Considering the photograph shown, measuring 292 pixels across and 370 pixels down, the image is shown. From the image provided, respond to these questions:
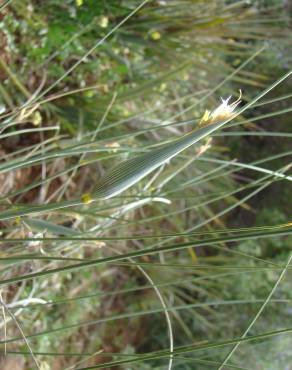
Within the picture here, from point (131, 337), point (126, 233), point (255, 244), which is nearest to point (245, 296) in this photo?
point (255, 244)

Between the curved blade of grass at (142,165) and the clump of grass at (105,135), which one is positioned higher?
the curved blade of grass at (142,165)

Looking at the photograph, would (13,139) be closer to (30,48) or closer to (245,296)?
(30,48)

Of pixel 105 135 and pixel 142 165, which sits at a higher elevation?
pixel 142 165

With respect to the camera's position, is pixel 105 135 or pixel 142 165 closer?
pixel 142 165

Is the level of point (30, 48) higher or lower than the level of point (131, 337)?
higher

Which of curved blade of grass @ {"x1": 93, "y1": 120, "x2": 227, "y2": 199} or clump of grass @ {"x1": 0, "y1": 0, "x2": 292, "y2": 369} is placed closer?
curved blade of grass @ {"x1": 93, "y1": 120, "x2": 227, "y2": 199}

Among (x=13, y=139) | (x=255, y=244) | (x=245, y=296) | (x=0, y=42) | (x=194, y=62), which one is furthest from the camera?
(x=255, y=244)

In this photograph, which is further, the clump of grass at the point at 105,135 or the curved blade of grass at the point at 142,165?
the clump of grass at the point at 105,135

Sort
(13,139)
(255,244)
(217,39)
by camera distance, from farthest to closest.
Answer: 1. (255,244)
2. (217,39)
3. (13,139)

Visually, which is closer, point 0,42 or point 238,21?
point 0,42

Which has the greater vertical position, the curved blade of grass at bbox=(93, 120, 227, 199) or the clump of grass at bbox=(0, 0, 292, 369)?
the curved blade of grass at bbox=(93, 120, 227, 199)

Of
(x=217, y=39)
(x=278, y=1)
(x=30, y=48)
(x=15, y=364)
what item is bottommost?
(x=15, y=364)
